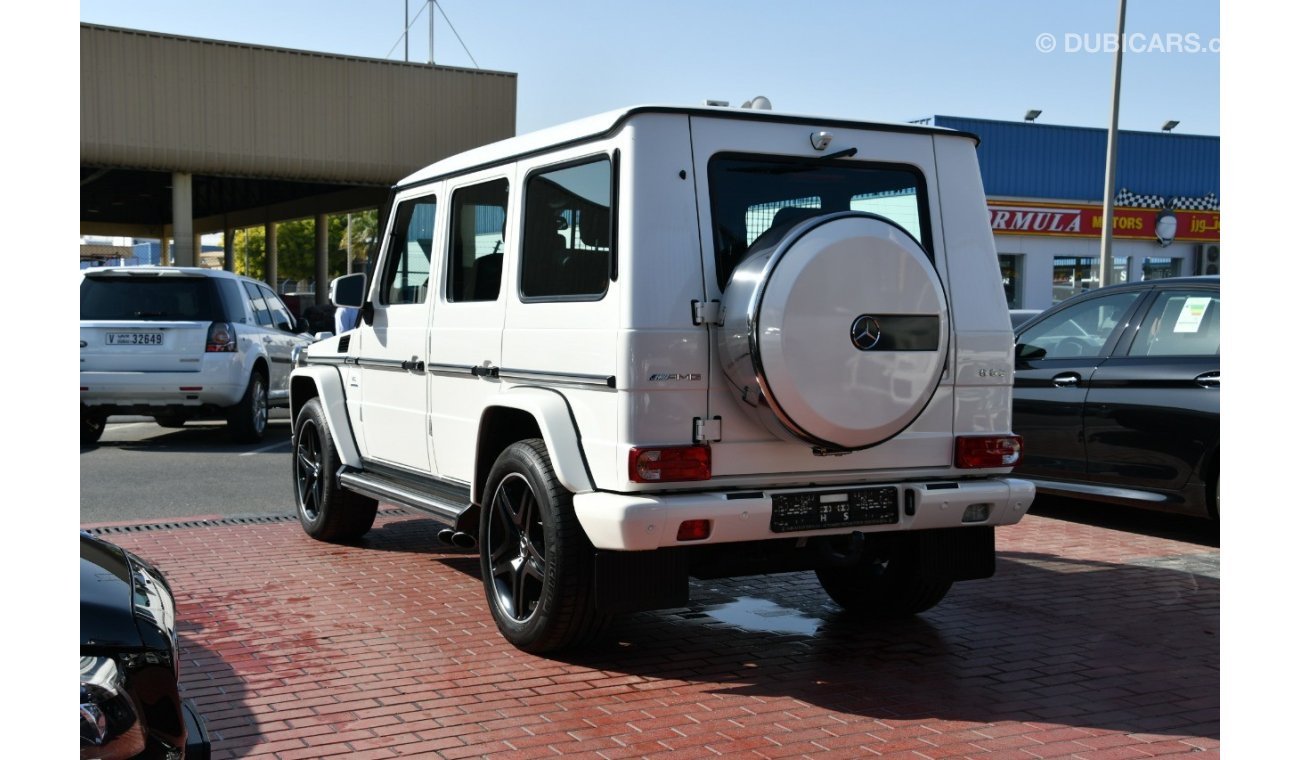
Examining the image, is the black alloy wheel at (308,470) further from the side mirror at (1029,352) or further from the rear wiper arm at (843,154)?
the side mirror at (1029,352)

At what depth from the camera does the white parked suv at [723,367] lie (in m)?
5.08

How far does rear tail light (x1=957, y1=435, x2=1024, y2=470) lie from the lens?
5.70 meters

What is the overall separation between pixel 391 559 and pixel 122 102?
20693mm

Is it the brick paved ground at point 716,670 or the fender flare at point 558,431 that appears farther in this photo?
the fender flare at point 558,431

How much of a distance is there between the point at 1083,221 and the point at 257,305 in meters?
26.4

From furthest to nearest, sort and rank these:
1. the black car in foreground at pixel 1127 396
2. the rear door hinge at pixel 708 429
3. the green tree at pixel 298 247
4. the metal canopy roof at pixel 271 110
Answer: the green tree at pixel 298 247 < the metal canopy roof at pixel 271 110 < the black car in foreground at pixel 1127 396 < the rear door hinge at pixel 708 429

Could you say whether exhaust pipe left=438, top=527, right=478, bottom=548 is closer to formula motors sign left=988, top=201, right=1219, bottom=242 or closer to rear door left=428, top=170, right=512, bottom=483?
rear door left=428, top=170, right=512, bottom=483

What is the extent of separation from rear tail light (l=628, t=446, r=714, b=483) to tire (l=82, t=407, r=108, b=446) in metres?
10.2

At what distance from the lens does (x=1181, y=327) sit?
332 inches

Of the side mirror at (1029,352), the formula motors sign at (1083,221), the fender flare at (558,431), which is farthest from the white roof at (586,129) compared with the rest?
the formula motors sign at (1083,221)

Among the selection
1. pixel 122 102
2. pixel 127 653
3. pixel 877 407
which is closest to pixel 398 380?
pixel 877 407

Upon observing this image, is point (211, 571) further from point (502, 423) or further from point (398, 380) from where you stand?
point (502, 423)

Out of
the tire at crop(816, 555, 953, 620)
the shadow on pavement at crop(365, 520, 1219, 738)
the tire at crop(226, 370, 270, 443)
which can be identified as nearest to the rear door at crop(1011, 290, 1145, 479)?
the shadow on pavement at crop(365, 520, 1219, 738)

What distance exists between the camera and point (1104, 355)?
8.86 m
